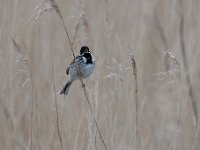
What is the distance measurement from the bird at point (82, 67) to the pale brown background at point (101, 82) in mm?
61

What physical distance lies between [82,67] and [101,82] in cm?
19

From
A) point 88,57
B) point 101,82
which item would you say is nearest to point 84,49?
point 88,57

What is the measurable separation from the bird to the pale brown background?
0.06 m

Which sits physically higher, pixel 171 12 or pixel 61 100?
pixel 171 12

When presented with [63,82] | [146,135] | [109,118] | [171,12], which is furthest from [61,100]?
[171,12]

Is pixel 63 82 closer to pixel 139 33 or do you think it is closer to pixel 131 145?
pixel 131 145

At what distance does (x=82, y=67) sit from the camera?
2.46 m

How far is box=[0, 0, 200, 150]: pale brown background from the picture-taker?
7.17ft

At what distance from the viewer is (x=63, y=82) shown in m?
2.38

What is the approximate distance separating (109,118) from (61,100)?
25cm

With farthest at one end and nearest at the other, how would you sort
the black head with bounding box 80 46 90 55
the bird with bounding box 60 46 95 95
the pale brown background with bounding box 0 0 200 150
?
the black head with bounding box 80 46 90 55 < the bird with bounding box 60 46 95 95 < the pale brown background with bounding box 0 0 200 150

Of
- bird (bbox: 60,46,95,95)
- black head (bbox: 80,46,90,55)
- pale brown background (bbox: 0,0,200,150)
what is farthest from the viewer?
black head (bbox: 80,46,90,55)

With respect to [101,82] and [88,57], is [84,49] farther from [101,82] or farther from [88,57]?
[101,82]

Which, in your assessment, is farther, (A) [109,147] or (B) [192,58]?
(B) [192,58]
